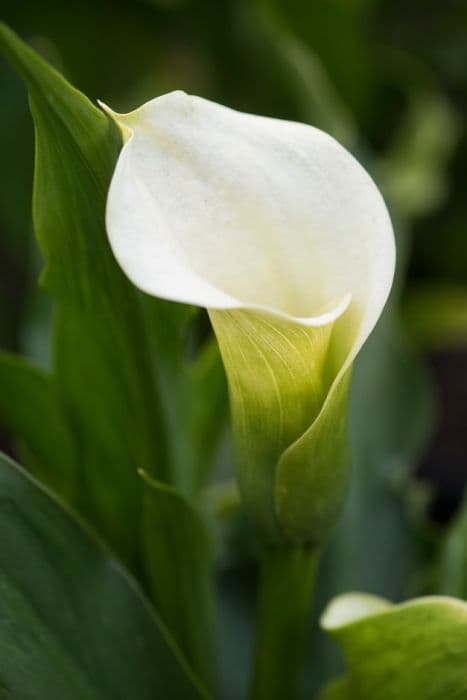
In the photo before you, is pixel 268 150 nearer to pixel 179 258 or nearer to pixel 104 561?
pixel 179 258

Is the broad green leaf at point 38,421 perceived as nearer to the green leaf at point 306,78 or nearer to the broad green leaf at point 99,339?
the broad green leaf at point 99,339

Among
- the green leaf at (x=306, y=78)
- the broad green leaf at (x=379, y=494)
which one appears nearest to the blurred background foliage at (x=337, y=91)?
the green leaf at (x=306, y=78)

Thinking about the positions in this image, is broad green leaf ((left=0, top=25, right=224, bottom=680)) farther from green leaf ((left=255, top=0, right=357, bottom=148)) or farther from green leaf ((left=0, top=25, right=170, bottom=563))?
green leaf ((left=255, top=0, right=357, bottom=148))

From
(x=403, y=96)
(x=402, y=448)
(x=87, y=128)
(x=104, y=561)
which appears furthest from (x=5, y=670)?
(x=403, y=96)

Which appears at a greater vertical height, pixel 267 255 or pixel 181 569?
pixel 267 255

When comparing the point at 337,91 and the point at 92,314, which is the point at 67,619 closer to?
the point at 92,314

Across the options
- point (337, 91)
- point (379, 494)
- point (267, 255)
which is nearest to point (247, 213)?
point (267, 255)
